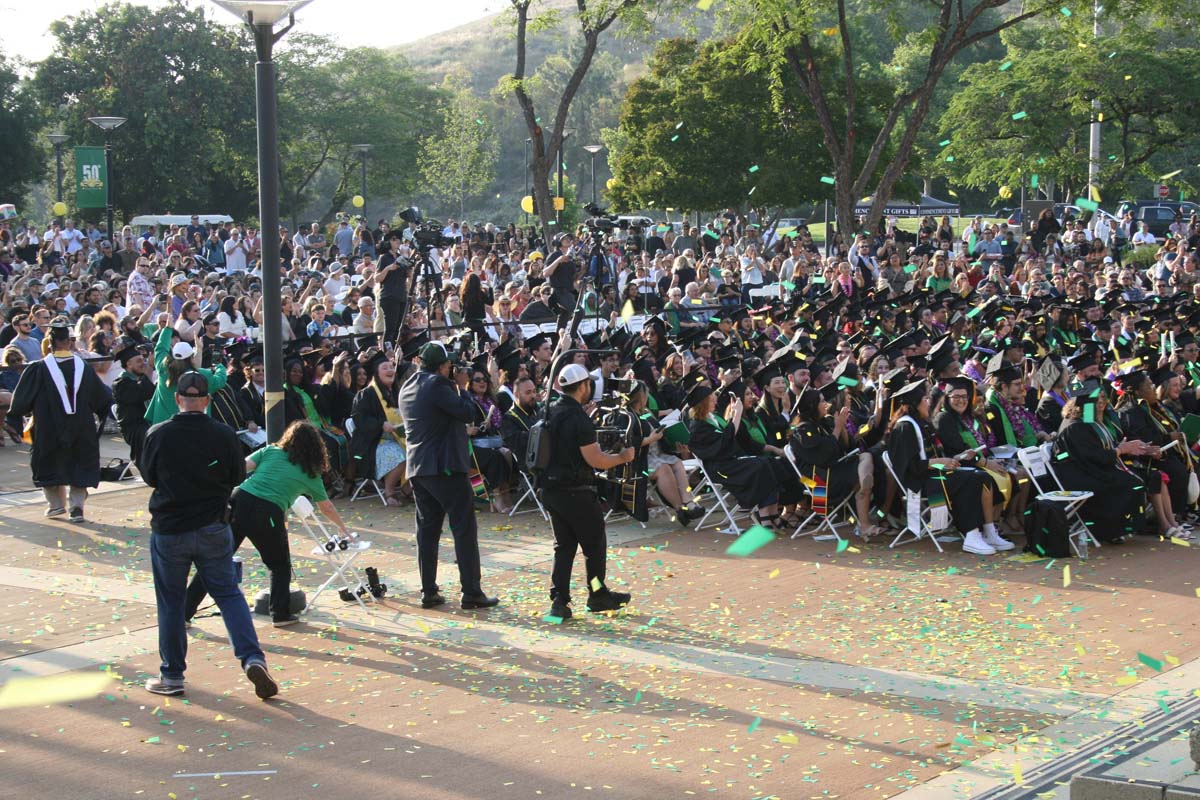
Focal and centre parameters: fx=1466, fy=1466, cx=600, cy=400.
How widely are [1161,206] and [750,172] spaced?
13.1 meters

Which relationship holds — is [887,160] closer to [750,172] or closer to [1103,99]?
[750,172]

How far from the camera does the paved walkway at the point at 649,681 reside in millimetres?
6719

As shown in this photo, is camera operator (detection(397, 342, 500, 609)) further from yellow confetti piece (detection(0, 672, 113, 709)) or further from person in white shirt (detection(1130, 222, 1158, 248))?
person in white shirt (detection(1130, 222, 1158, 248))

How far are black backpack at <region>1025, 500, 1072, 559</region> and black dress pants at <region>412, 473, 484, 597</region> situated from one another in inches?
179

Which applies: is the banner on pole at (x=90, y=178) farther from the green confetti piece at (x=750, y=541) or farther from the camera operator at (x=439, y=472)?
the camera operator at (x=439, y=472)

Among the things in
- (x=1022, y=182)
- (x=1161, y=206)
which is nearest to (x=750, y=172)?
(x=1022, y=182)

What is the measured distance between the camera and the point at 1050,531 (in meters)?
11.4

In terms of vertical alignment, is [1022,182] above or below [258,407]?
above

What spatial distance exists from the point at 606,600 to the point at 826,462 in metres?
3.37

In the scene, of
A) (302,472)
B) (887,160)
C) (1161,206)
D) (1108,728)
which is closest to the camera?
(1108,728)

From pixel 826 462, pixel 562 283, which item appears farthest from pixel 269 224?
pixel 562 283

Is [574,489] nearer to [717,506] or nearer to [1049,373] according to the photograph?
[717,506]

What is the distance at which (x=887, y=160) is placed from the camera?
41156 mm

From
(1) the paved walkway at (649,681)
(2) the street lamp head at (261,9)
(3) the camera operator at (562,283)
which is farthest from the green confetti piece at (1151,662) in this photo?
(3) the camera operator at (562,283)
